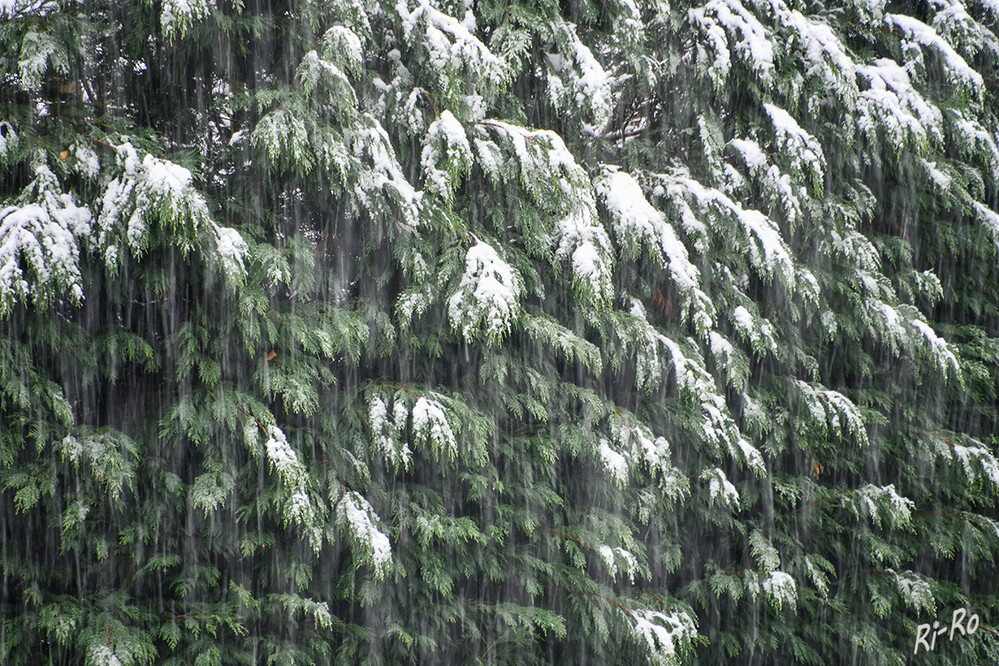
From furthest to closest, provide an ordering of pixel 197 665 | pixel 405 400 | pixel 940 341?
pixel 940 341 < pixel 405 400 < pixel 197 665

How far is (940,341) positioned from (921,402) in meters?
0.81

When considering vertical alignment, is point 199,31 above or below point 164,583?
above

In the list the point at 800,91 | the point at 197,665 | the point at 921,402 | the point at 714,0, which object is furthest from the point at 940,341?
the point at 197,665

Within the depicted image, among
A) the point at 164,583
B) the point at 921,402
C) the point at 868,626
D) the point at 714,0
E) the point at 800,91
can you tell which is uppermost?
the point at 714,0

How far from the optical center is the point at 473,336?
2945mm

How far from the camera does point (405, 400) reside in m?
3.12

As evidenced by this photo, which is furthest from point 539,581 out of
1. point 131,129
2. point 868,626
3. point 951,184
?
point 951,184

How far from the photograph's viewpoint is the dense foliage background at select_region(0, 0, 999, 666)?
270cm

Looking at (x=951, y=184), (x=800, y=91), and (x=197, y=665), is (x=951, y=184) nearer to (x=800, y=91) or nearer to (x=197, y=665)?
(x=800, y=91)

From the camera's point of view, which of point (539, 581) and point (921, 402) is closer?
point (539, 581)

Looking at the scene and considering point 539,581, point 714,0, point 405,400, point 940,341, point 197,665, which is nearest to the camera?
point 197,665

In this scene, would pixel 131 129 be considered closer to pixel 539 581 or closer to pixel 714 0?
pixel 539 581

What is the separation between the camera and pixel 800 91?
415 cm

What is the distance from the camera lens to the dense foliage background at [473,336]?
2695 millimetres
